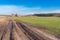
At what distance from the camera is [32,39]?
13.0 m

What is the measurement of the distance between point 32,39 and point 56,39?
6.75ft

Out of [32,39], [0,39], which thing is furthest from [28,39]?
[0,39]

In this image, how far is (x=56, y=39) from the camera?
13758mm

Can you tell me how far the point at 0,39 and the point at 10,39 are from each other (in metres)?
0.78

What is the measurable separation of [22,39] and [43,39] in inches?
63.6

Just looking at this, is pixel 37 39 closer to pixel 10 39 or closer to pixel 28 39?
pixel 28 39

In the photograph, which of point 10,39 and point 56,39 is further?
point 56,39

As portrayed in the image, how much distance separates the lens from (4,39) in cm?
1278

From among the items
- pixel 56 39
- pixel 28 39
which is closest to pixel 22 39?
pixel 28 39

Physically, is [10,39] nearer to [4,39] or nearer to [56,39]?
[4,39]

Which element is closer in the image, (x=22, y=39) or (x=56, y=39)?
(x=22, y=39)

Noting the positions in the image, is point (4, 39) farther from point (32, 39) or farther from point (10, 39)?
point (32, 39)

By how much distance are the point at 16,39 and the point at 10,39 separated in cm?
43

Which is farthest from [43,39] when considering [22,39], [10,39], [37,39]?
[10,39]
